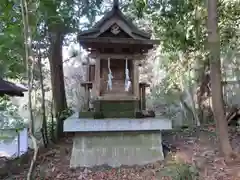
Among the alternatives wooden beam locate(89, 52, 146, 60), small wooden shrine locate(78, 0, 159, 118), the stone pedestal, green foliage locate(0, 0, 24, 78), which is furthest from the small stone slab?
green foliage locate(0, 0, 24, 78)

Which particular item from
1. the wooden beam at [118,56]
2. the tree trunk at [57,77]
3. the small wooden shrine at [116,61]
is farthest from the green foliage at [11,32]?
the tree trunk at [57,77]

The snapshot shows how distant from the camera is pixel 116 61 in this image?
5.37 metres

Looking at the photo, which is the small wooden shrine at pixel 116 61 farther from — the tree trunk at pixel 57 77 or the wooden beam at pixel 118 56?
the tree trunk at pixel 57 77

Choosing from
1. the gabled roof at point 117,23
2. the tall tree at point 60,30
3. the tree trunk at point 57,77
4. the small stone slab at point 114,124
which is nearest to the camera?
the small stone slab at point 114,124

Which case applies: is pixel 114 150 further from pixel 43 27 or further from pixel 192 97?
pixel 192 97

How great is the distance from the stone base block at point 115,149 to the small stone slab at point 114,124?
19 centimetres

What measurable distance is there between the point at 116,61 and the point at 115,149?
1.76 metres

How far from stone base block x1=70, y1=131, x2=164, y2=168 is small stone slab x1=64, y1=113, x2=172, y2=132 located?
0.19m

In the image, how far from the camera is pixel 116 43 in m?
4.94

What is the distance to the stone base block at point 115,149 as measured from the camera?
4.79 meters

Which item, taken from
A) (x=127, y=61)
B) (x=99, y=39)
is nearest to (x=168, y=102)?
(x=127, y=61)

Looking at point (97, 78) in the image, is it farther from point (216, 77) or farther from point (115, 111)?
point (216, 77)

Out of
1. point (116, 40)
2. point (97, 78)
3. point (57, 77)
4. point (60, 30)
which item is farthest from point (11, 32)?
point (57, 77)

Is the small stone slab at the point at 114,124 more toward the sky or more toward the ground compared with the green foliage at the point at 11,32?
more toward the ground
